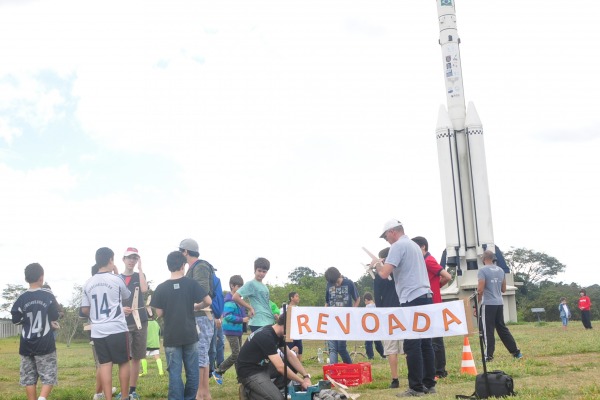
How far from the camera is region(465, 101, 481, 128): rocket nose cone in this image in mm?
31047

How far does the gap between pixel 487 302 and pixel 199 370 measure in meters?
5.90

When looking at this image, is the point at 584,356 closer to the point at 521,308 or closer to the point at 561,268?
the point at 521,308

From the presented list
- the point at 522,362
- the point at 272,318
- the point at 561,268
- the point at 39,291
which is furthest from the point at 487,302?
the point at 561,268

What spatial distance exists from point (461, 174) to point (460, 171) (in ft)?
0.52

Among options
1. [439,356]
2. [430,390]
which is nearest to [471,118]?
[439,356]

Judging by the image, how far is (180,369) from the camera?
278 inches

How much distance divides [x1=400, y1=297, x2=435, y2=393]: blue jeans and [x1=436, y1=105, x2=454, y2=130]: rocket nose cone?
81.0ft

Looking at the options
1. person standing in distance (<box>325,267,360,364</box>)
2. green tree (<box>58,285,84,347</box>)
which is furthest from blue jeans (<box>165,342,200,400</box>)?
green tree (<box>58,285,84,347</box>)

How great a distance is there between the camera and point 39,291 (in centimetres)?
775

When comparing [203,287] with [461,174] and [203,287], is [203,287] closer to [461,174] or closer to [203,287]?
[203,287]

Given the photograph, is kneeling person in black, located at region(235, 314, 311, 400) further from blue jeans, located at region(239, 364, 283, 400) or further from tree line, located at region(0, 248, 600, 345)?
tree line, located at region(0, 248, 600, 345)

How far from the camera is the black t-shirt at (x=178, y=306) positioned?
7.06m

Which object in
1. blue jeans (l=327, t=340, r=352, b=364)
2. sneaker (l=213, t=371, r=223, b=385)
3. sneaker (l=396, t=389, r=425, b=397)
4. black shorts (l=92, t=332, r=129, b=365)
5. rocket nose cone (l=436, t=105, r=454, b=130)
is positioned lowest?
sneaker (l=396, t=389, r=425, b=397)

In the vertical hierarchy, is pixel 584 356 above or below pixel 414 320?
below
